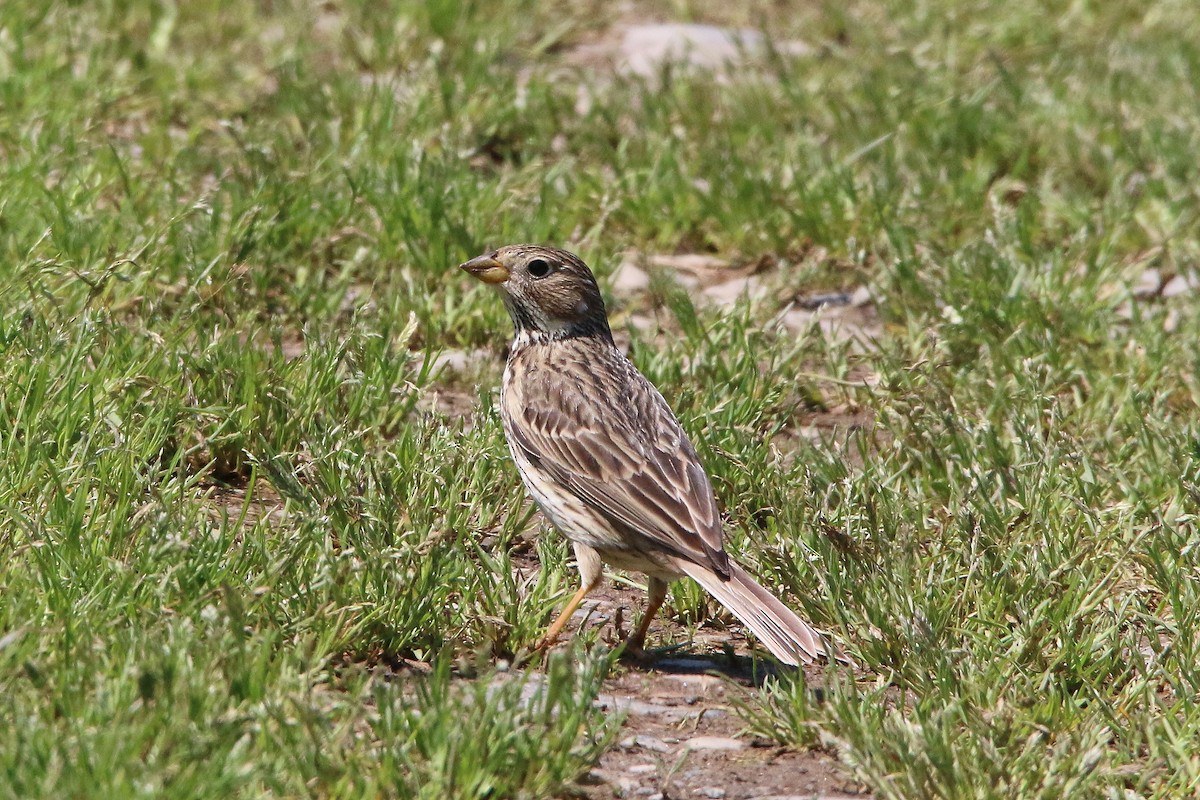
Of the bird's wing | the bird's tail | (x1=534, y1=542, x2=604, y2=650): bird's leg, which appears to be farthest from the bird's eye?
the bird's tail

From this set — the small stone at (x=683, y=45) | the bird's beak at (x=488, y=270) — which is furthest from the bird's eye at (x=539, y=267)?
the small stone at (x=683, y=45)

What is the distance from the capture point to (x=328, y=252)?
8.15 metres

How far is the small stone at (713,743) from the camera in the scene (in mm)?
5138

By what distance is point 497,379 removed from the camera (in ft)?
24.6

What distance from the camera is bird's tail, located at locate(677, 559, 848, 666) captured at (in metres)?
5.18

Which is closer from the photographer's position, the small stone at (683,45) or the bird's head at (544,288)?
the bird's head at (544,288)

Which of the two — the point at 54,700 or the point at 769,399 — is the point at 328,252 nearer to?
the point at 769,399

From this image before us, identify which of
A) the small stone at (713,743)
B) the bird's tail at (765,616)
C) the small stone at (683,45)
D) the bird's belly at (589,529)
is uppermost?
the bird's tail at (765,616)

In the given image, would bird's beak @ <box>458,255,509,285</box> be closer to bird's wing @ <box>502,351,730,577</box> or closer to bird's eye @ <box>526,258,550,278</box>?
bird's eye @ <box>526,258,550,278</box>

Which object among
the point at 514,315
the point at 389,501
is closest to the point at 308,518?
the point at 389,501

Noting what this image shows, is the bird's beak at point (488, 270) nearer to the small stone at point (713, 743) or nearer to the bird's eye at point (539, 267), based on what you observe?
the bird's eye at point (539, 267)

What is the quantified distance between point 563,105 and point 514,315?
3.33 meters

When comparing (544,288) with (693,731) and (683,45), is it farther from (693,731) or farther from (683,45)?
(683,45)

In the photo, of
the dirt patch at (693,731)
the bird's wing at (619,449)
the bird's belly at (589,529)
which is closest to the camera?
the dirt patch at (693,731)
